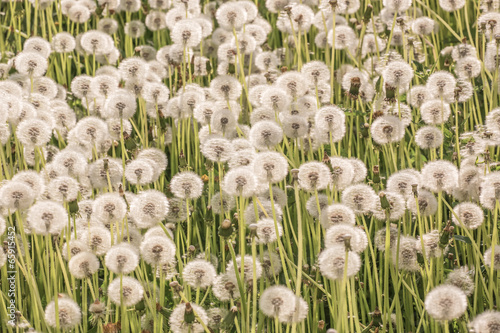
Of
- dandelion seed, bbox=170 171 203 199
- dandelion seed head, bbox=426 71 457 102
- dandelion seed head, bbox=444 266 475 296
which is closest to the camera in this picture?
dandelion seed head, bbox=444 266 475 296

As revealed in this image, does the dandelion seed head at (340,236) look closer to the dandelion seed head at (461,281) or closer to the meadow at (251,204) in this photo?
the meadow at (251,204)

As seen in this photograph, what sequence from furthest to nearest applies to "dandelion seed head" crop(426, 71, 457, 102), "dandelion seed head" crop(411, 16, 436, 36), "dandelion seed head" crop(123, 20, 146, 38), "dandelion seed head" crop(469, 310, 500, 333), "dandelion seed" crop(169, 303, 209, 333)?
"dandelion seed head" crop(123, 20, 146, 38), "dandelion seed head" crop(411, 16, 436, 36), "dandelion seed head" crop(426, 71, 457, 102), "dandelion seed" crop(169, 303, 209, 333), "dandelion seed head" crop(469, 310, 500, 333)

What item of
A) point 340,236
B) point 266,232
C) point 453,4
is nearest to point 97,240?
point 266,232

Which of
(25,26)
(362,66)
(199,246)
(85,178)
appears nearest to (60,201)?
(85,178)

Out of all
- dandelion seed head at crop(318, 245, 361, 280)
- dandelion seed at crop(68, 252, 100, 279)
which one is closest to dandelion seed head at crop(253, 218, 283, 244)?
dandelion seed head at crop(318, 245, 361, 280)

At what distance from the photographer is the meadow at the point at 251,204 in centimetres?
237

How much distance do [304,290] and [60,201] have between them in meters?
1.04

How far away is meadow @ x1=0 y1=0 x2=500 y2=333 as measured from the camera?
2365 mm

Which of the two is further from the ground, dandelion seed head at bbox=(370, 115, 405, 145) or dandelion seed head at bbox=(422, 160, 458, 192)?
dandelion seed head at bbox=(370, 115, 405, 145)

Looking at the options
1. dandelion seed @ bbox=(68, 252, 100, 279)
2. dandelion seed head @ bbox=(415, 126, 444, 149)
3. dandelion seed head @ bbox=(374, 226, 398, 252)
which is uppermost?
dandelion seed head @ bbox=(415, 126, 444, 149)

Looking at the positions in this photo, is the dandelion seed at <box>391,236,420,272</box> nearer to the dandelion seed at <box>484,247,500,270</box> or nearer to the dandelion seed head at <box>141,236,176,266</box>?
the dandelion seed at <box>484,247,500,270</box>

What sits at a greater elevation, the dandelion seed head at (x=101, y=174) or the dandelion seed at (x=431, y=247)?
the dandelion seed head at (x=101, y=174)

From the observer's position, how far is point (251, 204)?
2805mm

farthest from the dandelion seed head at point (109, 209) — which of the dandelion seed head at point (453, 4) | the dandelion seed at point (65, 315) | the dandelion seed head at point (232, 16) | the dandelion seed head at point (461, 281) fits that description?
the dandelion seed head at point (453, 4)
